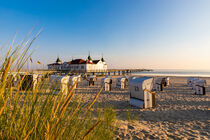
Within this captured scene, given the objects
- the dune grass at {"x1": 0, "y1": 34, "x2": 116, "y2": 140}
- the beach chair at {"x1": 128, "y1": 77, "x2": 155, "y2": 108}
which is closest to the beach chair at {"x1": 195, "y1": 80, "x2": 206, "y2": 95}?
the beach chair at {"x1": 128, "y1": 77, "x2": 155, "y2": 108}

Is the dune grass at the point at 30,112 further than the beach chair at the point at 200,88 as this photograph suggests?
No

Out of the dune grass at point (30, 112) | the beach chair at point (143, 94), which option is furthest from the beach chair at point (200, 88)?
the dune grass at point (30, 112)

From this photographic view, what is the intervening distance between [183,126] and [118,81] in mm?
8542

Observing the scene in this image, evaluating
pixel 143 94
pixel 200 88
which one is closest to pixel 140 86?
pixel 143 94

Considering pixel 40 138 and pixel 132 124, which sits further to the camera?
pixel 132 124

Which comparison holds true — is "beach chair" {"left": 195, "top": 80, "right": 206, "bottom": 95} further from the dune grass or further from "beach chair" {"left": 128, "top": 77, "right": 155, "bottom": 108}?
the dune grass

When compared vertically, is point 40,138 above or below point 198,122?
above

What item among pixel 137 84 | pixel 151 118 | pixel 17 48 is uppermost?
pixel 17 48

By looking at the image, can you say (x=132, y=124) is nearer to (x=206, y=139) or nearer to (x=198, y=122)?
(x=206, y=139)

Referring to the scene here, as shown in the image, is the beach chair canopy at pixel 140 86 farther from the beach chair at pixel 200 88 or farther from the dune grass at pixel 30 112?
the beach chair at pixel 200 88

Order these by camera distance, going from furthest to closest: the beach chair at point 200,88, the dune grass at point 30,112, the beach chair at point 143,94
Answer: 1. the beach chair at point 200,88
2. the beach chair at point 143,94
3. the dune grass at point 30,112

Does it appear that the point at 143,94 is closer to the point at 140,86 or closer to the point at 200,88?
the point at 140,86

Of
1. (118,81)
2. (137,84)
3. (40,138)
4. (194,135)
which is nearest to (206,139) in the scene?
(194,135)

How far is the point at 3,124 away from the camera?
93cm
